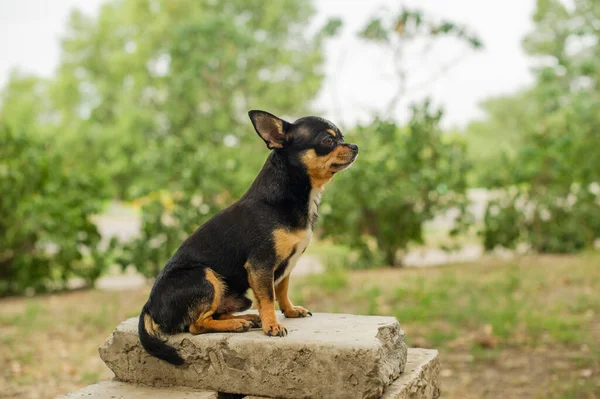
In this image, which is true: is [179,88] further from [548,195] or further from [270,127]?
[270,127]

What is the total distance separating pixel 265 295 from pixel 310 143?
86cm

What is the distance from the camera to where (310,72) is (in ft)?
79.3

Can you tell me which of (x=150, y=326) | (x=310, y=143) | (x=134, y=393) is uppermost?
(x=310, y=143)

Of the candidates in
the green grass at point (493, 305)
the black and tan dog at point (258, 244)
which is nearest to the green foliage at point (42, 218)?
the green grass at point (493, 305)

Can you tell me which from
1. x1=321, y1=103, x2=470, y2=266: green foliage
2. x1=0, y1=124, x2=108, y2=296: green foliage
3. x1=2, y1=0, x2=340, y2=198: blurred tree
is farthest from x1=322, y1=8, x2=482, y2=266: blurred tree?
x1=2, y1=0, x2=340, y2=198: blurred tree

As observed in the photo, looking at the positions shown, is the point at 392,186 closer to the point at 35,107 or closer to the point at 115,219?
the point at 115,219

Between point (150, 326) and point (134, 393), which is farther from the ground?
point (150, 326)

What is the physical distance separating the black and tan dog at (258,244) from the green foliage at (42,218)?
7259 millimetres

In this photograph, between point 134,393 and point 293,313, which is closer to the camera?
point 134,393

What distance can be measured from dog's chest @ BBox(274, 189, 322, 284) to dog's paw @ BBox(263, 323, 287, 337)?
0.96 feet

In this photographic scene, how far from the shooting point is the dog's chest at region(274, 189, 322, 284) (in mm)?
3338

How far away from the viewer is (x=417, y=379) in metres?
3.60

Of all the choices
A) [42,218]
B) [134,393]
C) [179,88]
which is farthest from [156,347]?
[179,88]

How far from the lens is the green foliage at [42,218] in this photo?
10141 millimetres
